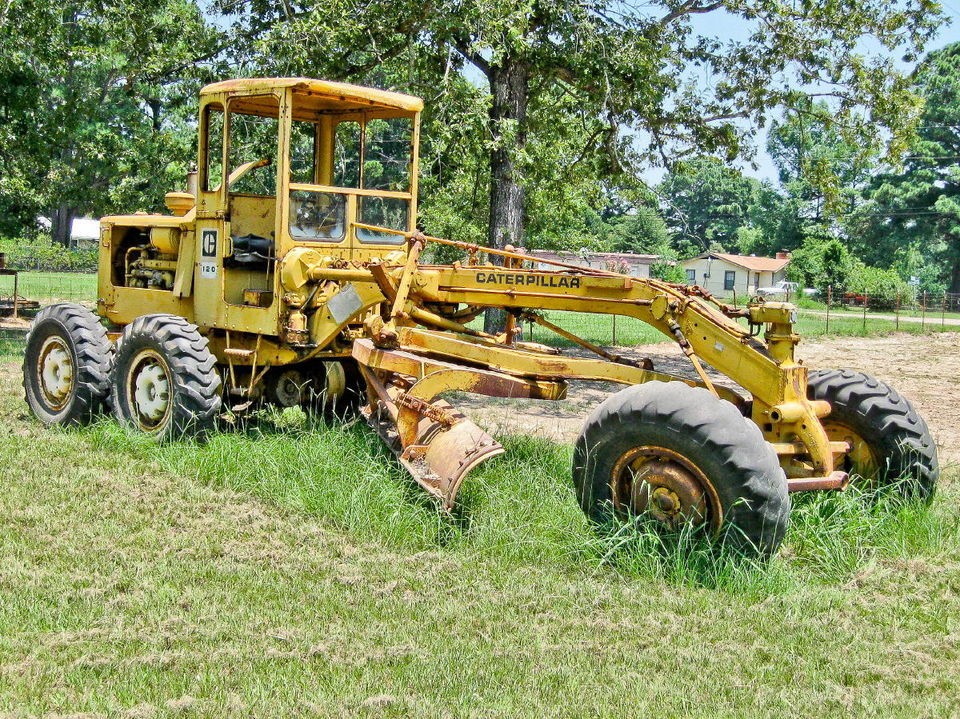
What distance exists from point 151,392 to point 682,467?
15.9 ft

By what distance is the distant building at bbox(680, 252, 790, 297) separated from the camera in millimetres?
68438

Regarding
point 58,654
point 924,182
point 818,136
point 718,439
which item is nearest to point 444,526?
point 718,439

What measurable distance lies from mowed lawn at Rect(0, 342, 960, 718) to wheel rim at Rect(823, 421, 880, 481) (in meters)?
0.33

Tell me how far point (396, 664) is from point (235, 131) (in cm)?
586

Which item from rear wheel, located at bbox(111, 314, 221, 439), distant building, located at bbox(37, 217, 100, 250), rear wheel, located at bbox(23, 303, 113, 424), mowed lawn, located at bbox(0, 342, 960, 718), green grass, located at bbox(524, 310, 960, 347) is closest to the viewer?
mowed lawn, located at bbox(0, 342, 960, 718)

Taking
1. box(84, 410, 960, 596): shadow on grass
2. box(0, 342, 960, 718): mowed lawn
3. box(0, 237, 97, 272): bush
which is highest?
box(0, 237, 97, 272): bush

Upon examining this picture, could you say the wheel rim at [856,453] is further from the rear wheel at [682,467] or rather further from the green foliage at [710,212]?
the green foliage at [710,212]

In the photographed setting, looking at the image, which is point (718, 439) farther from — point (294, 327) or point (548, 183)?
point (548, 183)

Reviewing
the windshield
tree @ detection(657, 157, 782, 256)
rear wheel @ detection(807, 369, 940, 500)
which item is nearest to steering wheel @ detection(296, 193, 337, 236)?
the windshield

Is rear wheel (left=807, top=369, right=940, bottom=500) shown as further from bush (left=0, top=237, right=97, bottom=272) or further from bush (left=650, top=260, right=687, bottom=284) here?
bush (left=650, top=260, right=687, bottom=284)

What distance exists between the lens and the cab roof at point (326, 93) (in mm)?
8492

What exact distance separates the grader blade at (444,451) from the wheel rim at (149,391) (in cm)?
212

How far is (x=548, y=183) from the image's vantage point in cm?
1989

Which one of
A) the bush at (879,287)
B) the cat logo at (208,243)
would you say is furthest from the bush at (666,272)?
the cat logo at (208,243)
